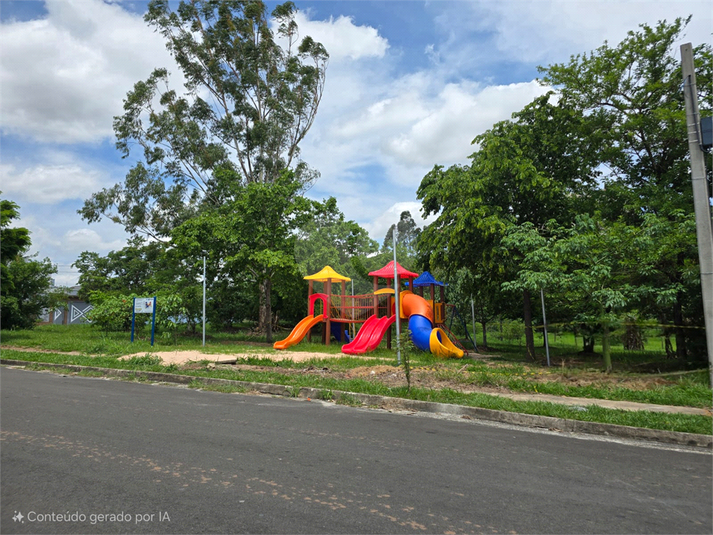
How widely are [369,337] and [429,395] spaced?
11.0 meters

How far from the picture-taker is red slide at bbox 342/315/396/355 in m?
18.9

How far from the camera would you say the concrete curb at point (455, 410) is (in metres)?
6.35

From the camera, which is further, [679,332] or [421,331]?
[421,331]

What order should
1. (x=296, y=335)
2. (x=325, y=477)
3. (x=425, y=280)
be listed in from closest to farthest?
(x=325, y=477) → (x=296, y=335) → (x=425, y=280)

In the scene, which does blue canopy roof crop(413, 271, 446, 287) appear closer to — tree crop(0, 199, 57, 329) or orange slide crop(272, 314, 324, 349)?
orange slide crop(272, 314, 324, 349)

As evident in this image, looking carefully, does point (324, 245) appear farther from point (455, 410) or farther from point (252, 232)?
point (455, 410)

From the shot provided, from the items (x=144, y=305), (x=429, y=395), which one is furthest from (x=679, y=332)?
(x=144, y=305)

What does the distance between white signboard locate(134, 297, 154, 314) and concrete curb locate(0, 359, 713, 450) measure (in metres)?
6.98

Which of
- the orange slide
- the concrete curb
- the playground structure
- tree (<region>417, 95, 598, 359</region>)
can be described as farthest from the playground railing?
the concrete curb

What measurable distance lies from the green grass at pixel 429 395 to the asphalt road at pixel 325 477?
0.82 metres

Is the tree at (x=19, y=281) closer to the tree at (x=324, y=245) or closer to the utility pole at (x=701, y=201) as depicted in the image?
the tree at (x=324, y=245)

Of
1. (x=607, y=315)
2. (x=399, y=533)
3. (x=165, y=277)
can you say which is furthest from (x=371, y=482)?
(x=165, y=277)

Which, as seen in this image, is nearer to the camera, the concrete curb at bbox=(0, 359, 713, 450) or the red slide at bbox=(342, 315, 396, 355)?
the concrete curb at bbox=(0, 359, 713, 450)

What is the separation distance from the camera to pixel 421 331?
18.7 metres
